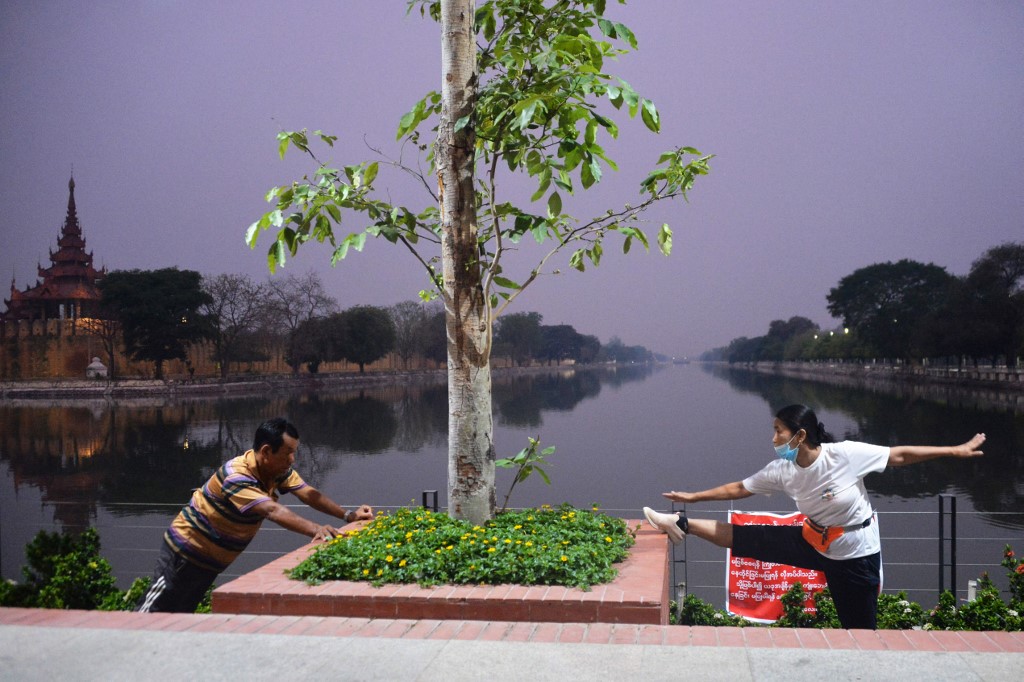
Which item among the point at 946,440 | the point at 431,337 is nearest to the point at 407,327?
the point at 431,337

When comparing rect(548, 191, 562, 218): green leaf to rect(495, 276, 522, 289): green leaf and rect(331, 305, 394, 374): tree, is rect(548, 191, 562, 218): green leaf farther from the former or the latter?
rect(331, 305, 394, 374): tree

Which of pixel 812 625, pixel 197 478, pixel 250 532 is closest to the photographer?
pixel 250 532

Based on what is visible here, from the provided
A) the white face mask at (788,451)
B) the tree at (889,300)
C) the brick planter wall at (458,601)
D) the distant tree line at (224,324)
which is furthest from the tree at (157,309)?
the white face mask at (788,451)

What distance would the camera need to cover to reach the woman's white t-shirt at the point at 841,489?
488 centimetres

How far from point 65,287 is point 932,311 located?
82316 millimetres

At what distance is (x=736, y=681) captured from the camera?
12.0 feet

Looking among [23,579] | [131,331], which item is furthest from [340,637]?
[131,331]

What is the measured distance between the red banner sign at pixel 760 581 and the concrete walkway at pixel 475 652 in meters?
2.64

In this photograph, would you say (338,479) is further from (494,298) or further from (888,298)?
(888,298)

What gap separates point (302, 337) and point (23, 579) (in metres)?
73.8

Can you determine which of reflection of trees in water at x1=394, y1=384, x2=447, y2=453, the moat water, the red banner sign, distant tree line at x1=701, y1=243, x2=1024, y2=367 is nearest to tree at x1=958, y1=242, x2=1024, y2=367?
distant tree line at x1=701, y1=243, x2=1024, y2=367

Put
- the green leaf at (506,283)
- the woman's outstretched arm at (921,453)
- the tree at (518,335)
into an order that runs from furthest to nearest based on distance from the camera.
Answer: the tree at (518,335) → the green leaf at (506,283) → the woman's outstretched arm at (921,453)

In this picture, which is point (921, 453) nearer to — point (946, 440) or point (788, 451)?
point (788, 451)

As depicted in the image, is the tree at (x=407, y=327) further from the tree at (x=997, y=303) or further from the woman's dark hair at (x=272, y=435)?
the woman's dark hair at (x=272, y=435)
